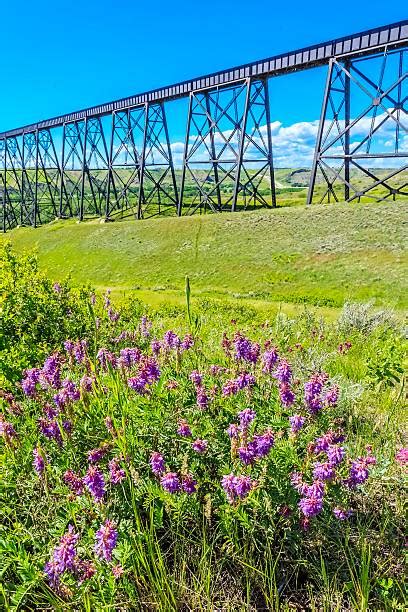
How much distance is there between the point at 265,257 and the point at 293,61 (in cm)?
942

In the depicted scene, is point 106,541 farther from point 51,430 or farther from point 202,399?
point 202,399

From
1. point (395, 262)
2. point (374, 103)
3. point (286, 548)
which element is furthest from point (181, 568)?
point (374, 103)

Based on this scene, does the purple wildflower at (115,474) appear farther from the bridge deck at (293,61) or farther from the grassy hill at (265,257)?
the bridge deck at (293,61)

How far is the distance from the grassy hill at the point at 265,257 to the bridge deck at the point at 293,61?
5636mm

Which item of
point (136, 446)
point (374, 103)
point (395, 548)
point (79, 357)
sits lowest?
point (395, 548)

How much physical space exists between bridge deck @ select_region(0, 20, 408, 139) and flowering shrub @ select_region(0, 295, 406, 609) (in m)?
16.4

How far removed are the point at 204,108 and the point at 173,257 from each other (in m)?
10.3

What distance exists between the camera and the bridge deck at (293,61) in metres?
15.3

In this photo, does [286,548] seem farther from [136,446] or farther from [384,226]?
[384,226]

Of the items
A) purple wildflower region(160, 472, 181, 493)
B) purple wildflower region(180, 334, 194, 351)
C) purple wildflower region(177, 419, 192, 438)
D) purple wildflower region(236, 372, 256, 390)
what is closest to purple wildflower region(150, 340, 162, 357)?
purple wildflower region(180, 334, 194, 351)

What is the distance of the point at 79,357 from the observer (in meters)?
3.39

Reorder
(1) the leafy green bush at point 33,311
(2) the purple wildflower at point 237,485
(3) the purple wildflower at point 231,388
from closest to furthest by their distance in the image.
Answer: (2) the purple wildflower at point 237,485
(3) the purple wildflower at point 231,388
(1) the leafy green bush at point 33,311

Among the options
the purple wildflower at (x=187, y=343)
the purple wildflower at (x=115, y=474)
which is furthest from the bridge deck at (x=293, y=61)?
the purple wildflower at (x=115, y=474)

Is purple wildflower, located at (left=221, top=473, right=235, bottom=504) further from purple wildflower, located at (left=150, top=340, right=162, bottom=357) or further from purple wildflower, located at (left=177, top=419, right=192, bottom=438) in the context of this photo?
purple wildflower, located at (left=150, top=340, right=162, bottom=357)
